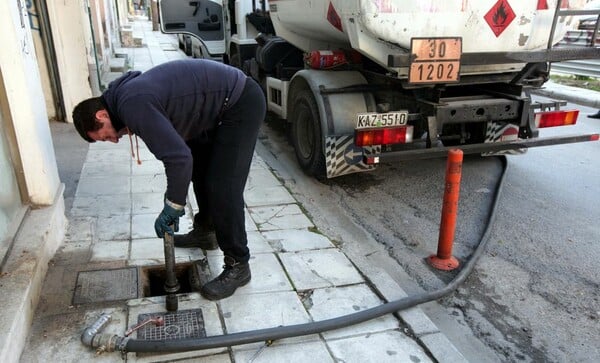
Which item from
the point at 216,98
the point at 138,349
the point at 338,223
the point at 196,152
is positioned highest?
the point at 216,98

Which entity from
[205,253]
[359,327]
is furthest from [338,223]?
[359,327]

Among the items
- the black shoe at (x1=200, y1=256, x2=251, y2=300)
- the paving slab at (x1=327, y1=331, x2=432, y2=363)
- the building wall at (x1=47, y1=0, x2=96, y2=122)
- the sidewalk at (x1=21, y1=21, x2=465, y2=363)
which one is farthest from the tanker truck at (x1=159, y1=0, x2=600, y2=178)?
the building wall at (x1=47, y1=0, x2=96, y2=122)

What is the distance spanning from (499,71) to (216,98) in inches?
122

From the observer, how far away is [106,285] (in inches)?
123

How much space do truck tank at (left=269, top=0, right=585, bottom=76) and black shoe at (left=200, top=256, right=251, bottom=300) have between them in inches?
85.4

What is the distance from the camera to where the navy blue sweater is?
245 cm

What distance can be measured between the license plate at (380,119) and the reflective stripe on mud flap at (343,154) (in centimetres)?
40

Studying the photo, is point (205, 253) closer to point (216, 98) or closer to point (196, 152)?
point (196, 152)

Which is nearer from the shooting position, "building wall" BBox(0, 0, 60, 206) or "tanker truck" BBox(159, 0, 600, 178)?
"building wall" BBox(0, 0, 60, 206)

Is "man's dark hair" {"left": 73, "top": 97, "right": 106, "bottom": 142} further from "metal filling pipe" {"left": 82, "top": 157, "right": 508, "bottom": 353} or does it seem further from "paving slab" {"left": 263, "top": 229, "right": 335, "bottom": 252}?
"paving slab" {"left": 263, "top": 229, "right": 335, "bottom": 252}

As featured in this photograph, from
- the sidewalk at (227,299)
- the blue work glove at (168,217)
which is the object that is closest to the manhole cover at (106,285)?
the sidewalk at (227,299)

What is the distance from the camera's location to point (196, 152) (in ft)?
10.5

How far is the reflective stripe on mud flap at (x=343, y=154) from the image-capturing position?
15.6 ft

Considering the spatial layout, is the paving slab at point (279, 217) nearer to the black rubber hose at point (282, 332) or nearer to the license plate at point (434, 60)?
the black rubber hose at point (282, 332)
